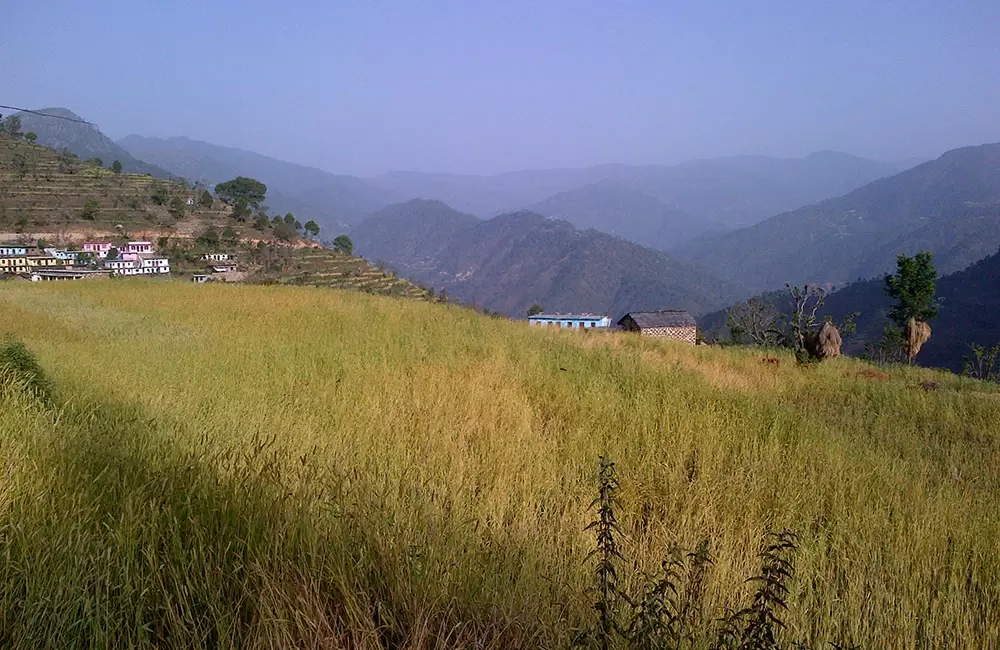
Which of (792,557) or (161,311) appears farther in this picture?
(161,311)

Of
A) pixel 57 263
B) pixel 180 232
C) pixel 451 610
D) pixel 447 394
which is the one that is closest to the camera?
pixel 451 610

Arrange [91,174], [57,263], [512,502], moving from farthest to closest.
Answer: [91,174], [57,263], [512,502]

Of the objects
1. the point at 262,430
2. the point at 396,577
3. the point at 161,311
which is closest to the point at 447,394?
the point at 262,430

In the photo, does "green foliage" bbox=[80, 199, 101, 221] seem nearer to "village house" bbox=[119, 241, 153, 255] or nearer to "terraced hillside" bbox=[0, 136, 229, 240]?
"terraced hillside" bbox=[0, 136, 229, 240]

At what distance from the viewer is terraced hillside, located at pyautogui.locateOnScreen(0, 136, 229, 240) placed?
1909 inches

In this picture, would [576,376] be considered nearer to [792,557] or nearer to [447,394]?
[447,394]

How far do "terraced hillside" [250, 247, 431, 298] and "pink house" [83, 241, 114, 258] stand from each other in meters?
10.7

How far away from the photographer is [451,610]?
1.88m

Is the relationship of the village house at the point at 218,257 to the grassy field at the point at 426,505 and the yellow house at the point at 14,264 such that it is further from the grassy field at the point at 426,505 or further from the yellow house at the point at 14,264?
the grassy field at the point at 426,505

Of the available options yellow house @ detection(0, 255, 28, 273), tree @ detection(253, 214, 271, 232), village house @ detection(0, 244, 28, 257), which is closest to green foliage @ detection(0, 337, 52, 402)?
yellow house @ detection(0, 255, 28, 273)

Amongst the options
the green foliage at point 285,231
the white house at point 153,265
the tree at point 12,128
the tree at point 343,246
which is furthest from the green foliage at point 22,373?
the tree at point 12,128

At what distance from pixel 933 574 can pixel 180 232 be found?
61351 mm

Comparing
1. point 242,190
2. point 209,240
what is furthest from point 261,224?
point 242,190

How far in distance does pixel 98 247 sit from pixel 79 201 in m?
12.9
